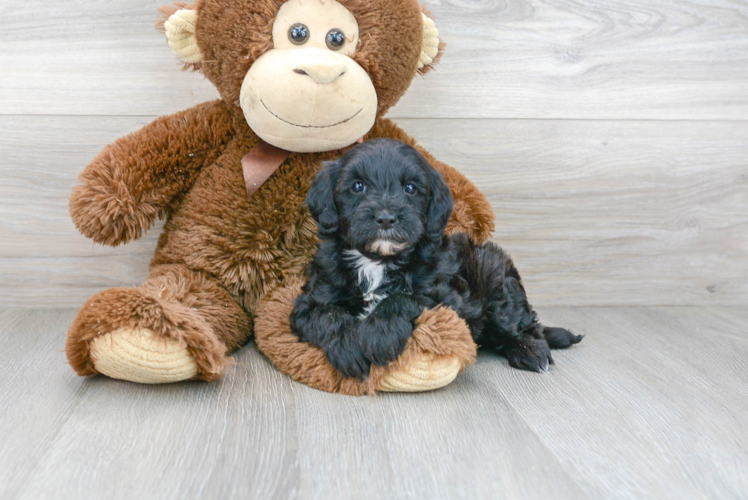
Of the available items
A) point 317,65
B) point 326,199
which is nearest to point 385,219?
point 326,199

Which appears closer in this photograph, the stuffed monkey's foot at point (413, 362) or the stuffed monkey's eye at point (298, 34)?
the stuffed monkey's foot at point (413, 362)

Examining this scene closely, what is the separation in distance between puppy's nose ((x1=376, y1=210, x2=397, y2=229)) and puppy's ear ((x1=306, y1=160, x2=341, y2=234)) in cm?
17

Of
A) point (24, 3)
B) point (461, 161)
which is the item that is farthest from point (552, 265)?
point (24, 3)

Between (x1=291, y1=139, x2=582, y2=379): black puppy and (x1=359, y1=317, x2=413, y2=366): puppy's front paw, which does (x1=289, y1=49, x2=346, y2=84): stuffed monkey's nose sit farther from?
(x1=359, y1=317, x2=413, y2=366): puppy's front paw

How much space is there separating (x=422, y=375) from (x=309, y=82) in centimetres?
Result: 79

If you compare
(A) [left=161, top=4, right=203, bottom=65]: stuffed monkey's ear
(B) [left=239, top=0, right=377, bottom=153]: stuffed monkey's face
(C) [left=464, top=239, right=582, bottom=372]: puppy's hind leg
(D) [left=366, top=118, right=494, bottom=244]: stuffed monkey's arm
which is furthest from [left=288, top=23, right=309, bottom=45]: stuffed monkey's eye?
(C) [left=464, top=239, right=582, bottom=372]: puppy's hind leg

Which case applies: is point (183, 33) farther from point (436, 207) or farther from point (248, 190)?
point (436, 207)

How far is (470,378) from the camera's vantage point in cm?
169

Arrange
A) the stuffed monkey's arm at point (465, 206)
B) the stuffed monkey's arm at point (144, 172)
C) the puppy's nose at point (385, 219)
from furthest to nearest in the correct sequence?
the stuffed monkey's arm at point (465, 206)
the stuffed monkey's arm at point (144, 172)
the puppy's nose at point (385, 219)

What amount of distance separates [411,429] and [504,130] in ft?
4.39

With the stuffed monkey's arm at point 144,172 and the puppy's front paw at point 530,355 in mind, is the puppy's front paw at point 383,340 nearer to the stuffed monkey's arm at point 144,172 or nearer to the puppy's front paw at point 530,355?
the puppy's front paw at point 530,355

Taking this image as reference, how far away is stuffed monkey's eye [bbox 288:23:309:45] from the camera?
1.64m

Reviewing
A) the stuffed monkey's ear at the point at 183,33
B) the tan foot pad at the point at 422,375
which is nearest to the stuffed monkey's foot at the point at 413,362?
the tan foot pad at the point at 422,375

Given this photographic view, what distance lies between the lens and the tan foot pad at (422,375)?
1.51m
